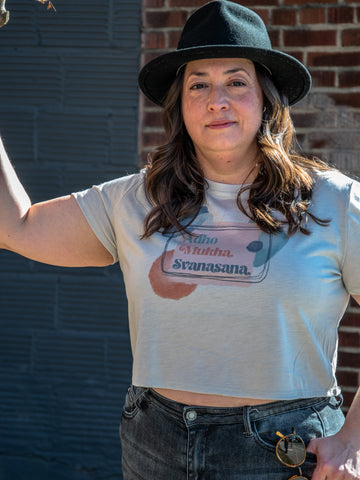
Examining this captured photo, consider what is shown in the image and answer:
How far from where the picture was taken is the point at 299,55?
3004mm

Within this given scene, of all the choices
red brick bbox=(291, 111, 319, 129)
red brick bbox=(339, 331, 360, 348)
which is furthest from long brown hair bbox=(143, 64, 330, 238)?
red brick bbox=(339, 331, 360, 348)

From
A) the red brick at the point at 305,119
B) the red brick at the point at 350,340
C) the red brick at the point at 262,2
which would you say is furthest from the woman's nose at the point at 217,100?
the red brick at the point at 350,340

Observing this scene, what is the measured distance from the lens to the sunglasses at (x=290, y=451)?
1.58m

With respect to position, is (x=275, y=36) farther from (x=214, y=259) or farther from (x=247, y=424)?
(x=247, y=424)

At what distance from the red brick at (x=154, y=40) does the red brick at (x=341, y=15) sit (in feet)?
2.68

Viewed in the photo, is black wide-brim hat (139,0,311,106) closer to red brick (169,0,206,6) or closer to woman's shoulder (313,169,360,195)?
woman's shoulder (313,169,360,195)

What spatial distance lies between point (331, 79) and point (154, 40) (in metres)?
0.90

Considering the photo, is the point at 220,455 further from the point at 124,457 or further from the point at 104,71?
the point at 104,71

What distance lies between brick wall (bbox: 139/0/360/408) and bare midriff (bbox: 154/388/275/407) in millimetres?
1513

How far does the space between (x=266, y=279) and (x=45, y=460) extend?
2306 mm

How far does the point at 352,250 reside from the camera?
5.42ft

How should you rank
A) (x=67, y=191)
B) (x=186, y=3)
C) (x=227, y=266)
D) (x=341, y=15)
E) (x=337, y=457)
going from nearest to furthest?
1. (x=337, y=457)
2. (x=227, y=266)
3. (x=341, y=15)
4. (x=186, y=3)
5. (x=67, y=191)

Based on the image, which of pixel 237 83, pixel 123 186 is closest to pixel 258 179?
pixel 237 83

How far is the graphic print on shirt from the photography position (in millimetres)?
1654
